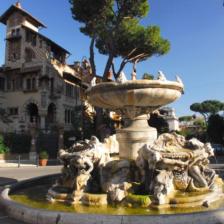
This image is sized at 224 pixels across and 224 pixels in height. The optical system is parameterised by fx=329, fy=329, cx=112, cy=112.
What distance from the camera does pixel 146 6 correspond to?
28781 millimetres

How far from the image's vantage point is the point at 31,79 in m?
37.0

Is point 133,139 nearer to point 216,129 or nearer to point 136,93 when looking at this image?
point 136,93

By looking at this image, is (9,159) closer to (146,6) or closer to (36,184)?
(146,6)

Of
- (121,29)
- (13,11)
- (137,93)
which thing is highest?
(13,11)

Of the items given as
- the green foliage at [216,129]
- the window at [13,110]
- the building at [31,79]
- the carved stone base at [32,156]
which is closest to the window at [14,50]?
the building at [31,79]

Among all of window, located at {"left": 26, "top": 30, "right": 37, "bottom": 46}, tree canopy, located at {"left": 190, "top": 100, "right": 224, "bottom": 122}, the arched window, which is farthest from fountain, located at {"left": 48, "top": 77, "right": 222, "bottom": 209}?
tree canopy, located at {"left": 190, "top": 100, "right": 224, "bottom": 122}

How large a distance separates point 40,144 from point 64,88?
33.1 feet

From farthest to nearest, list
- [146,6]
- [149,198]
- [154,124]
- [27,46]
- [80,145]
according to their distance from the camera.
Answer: [27,46] → [154,124] → [146,6] → [80,145] → [149,198]

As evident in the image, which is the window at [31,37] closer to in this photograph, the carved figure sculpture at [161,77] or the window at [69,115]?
the window at [69,115]

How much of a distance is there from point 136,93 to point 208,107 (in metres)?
79.1

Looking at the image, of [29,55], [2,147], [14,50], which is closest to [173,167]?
[2,147]

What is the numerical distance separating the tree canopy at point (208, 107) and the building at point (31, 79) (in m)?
51.0

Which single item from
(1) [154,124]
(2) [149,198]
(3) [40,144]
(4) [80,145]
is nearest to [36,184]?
(4) [80,145]

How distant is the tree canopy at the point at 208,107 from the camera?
82000 mm
